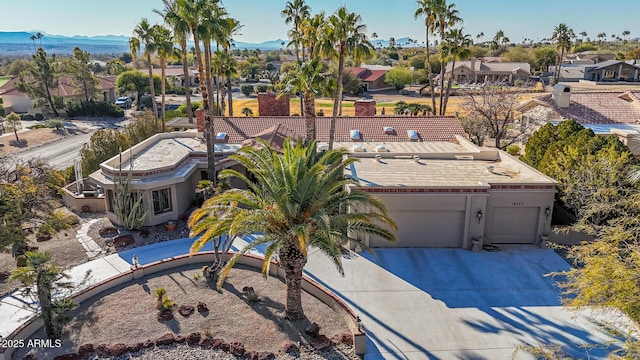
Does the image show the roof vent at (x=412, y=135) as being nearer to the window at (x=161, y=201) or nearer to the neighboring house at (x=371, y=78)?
the window at (x=161, y=201)

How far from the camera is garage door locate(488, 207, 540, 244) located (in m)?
23.1

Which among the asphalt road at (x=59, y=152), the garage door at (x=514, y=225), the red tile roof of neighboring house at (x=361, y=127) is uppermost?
the red tile roof of neighboring house at (x=361, y=127)

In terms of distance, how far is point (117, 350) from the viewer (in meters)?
14.7

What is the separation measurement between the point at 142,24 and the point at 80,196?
17.4 meters

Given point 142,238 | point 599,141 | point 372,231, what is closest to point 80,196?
point 142,238

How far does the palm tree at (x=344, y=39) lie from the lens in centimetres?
2494

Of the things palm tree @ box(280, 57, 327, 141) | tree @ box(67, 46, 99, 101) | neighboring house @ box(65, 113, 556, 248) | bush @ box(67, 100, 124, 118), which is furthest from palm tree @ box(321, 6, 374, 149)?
tree @ box(67, 46, 99, 101)

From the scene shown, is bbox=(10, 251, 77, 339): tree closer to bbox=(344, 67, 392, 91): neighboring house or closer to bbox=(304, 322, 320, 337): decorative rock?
bbox=(304, 322, 320, 337): decorative rock

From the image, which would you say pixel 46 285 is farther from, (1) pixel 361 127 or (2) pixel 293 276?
(1) pixel 361 127

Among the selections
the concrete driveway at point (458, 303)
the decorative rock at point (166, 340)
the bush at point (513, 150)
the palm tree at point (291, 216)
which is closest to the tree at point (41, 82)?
the concrete driveway at point (458, 303)

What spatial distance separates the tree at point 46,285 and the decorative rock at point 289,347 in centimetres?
726

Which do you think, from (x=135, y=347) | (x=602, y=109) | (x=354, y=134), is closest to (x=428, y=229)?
(x=354, y=134)

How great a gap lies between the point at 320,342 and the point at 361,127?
22388 mm

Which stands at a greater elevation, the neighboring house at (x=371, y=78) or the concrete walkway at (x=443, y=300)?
the neighboring house at (x=371, y=78)
